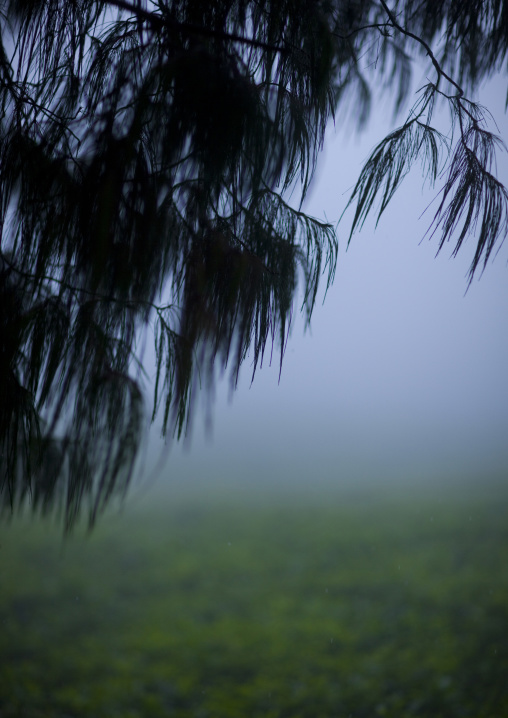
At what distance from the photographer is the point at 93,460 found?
0.75m

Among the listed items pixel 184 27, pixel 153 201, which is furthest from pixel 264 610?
pixel 184 27

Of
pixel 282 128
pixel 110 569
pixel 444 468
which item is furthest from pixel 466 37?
pixel 110 569

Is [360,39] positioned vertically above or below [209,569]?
above

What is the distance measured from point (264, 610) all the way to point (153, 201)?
172 cm

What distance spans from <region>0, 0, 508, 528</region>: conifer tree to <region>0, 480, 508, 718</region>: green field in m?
1.27

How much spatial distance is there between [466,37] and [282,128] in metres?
0.42

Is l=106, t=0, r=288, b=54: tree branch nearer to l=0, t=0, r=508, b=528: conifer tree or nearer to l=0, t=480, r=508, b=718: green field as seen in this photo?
l=0, t=0, r=508, b=528: conifer tree

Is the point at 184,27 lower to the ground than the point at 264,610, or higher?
higher

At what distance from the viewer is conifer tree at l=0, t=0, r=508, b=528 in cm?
75

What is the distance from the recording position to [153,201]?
2.48ft

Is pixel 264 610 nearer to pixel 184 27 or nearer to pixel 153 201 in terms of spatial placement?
pixel 153 201

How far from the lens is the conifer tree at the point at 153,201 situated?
2.45 ft

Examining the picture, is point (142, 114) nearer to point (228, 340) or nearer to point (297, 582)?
point (228, 340)

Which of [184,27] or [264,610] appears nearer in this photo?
[184,27]
